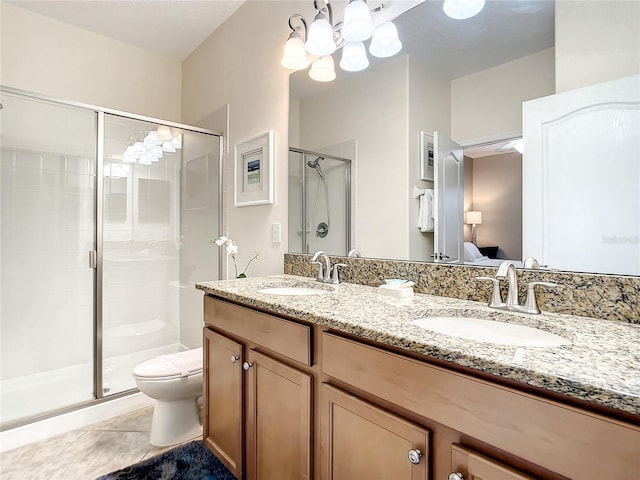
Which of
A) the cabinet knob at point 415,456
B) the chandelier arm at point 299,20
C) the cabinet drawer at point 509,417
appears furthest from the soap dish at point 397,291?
the chandelier arm at point 299,20

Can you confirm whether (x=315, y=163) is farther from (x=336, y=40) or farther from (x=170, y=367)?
(x=170, y=367)

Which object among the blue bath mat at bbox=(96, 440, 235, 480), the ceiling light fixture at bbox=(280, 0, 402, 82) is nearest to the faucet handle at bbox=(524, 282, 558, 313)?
the ceiling light fixture at bbox=(280, 0, 402, 82)

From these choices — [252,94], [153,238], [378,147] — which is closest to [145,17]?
[252,94]

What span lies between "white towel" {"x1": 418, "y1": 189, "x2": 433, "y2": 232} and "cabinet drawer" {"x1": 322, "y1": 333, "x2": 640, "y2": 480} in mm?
667

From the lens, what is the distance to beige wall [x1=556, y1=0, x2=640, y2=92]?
90cm

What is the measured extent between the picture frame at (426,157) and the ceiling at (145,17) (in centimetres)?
177

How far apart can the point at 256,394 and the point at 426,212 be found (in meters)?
0.92

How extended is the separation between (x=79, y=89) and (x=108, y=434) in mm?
2359

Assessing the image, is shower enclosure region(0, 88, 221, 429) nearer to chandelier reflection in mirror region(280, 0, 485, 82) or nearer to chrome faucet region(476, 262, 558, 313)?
chandelier reflection in mirror region(280, 0, 485, 82)

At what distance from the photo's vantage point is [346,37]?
5.07 ft

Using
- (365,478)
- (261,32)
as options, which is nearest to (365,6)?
(261,32)

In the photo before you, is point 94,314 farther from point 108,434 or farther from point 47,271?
point 108,434

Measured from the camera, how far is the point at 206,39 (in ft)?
8.82

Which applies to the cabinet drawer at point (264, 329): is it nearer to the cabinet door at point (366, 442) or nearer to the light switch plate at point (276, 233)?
the cabinet door at point (366, 442)
